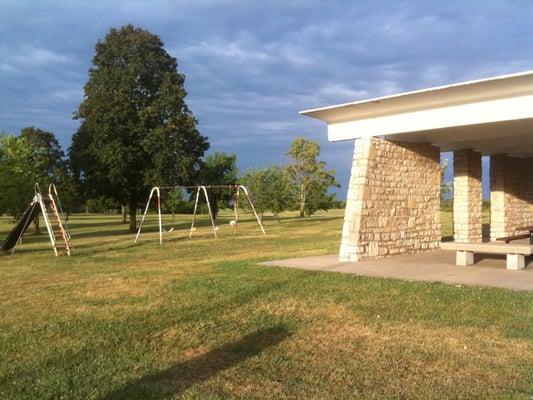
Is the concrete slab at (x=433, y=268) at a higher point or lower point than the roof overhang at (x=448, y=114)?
lower

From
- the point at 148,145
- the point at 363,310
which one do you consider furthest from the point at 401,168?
the point at 148,145

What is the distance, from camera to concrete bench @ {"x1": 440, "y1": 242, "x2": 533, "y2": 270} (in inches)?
419

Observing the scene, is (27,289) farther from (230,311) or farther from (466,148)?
(466,148)

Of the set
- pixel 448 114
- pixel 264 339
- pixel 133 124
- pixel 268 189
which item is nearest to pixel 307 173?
pixel 268 189

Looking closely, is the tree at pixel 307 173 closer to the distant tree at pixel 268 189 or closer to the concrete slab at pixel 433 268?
the distant tree at pixel 268 189

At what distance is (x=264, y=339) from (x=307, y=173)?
38.9 m

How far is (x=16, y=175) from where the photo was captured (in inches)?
1146

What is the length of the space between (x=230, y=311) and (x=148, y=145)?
904 inches

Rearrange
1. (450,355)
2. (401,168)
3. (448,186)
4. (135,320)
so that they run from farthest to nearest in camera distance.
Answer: (448,186) < (401,168) < (135,320) < (450,355)

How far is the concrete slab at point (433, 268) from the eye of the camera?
939 cm

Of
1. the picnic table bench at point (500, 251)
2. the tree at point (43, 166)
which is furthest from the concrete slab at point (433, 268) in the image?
the tree at point (43, 166)

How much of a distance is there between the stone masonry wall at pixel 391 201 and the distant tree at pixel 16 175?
68.6 ft

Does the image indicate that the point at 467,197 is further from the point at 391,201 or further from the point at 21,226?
the point at 21,226

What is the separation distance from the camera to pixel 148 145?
29.1 meters
